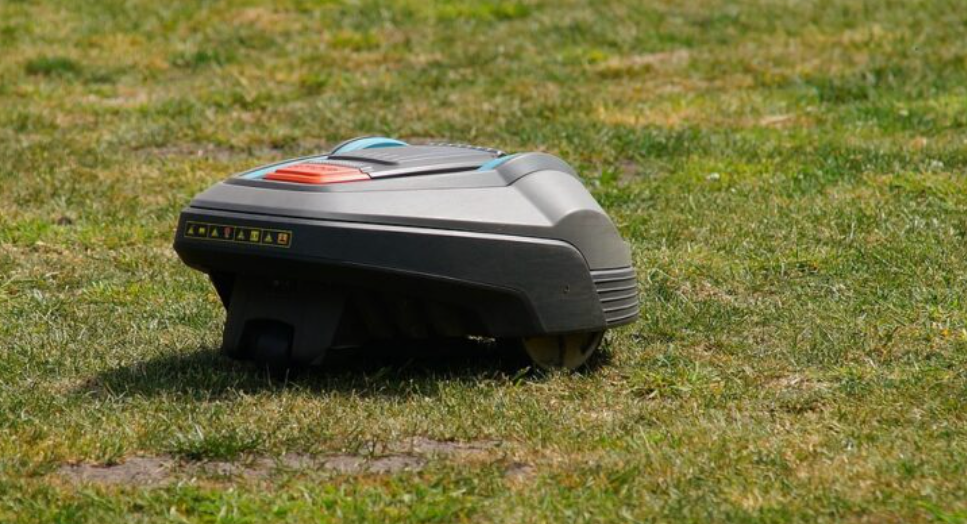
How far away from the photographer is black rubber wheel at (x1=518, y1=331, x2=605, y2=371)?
5355 millimetres

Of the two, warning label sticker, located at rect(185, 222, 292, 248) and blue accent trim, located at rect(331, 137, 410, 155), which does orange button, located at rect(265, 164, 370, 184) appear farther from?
blue accent trim, located at rect(331, 137, 410, 155)

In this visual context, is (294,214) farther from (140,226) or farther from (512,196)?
(140,226)

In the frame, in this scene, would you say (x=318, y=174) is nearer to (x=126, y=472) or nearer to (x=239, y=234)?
(x=239, y=234)

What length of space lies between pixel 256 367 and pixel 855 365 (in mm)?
2005

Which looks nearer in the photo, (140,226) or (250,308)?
(250,308)

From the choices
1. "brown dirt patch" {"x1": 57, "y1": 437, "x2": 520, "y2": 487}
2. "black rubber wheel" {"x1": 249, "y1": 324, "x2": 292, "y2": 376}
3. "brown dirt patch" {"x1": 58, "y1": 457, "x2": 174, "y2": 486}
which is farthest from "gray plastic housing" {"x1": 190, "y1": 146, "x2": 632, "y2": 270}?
"brown dirt patch" {"x1": 58, "y1": 457, "x2": 174, "y2": 486}

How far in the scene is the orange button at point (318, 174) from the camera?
5.06 meters

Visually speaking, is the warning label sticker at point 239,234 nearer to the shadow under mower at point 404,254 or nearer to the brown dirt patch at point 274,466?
the shadow under mower at point 404,254

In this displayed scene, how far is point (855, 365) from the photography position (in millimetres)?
5367

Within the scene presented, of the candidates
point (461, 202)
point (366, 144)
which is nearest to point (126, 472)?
point (461, 202)

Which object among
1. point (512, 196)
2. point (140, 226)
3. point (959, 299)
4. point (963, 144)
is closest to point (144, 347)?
point (512, 196)

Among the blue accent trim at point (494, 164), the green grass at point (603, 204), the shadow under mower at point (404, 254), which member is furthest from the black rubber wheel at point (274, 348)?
the blue accent trim at point (494, 164)

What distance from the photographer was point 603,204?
8320 millimetres

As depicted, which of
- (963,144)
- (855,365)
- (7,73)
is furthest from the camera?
(7,73)
